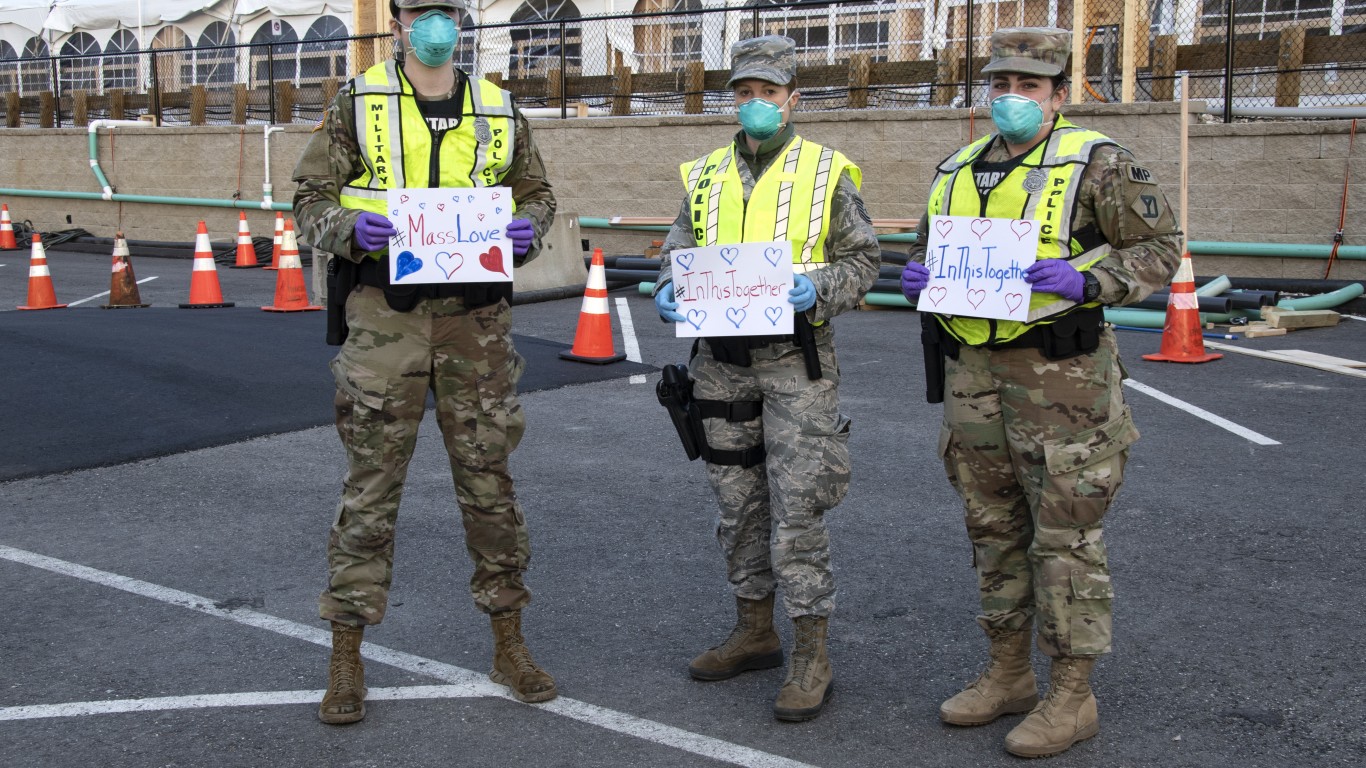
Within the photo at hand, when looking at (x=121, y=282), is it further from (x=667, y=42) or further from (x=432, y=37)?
(x=432, y=37)

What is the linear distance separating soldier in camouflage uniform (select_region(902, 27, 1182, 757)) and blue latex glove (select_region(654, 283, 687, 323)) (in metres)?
0.70

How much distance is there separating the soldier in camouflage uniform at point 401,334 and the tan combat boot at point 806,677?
73 centimetres

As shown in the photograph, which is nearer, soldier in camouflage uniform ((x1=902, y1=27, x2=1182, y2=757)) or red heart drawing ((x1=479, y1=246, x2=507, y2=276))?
soldier in camouflage uniform ((x1=902, y1=27, x2=1182, y2=757))

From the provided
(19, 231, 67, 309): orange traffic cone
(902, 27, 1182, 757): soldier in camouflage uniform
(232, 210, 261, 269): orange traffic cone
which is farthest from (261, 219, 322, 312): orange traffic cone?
(902, 27, 1182, 757): soldier in camouflage uniform

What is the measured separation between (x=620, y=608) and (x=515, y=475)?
2.07m

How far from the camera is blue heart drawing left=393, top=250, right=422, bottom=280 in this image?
3.94 m

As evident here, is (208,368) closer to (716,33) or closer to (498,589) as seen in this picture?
(498,589)

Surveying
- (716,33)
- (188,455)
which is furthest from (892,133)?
(188,455)

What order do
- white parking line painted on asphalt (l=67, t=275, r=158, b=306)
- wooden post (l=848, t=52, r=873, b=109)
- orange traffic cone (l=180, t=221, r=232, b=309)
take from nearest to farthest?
orange traffic cone (l=180, t=221, r=232, b=309), white parking line painted on asphalt (l=67, t=275, r=158, b=306), wooden post (l=848, t=52, r=873, b=109)

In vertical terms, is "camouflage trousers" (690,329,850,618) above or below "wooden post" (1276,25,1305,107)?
below

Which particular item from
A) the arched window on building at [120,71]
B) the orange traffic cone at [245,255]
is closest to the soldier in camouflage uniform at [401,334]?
the orange traffic cone at [245,255]

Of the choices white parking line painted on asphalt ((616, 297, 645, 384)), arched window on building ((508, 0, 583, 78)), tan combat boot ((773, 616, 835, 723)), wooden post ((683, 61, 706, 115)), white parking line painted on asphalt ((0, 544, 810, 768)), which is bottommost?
white parking line painted on asphalt ((0, 544, 810, 768))

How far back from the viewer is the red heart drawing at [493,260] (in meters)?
4.02

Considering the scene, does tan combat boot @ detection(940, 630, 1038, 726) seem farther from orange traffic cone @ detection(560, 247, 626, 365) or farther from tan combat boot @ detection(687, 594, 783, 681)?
orange traffic cone @ detection(560, 247, 626, 365)
